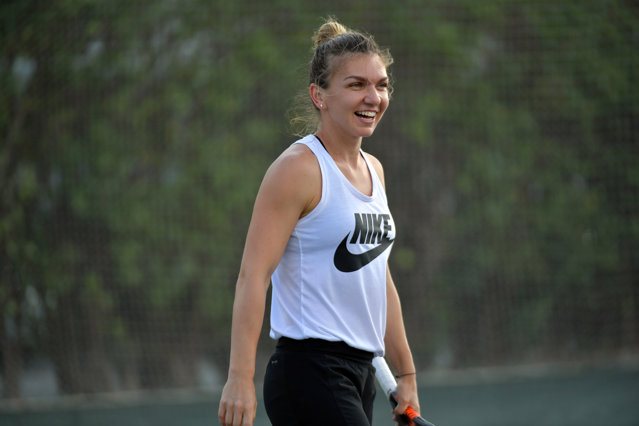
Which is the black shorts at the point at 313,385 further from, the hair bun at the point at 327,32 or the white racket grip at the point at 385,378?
the hair bun at the point at 327,32

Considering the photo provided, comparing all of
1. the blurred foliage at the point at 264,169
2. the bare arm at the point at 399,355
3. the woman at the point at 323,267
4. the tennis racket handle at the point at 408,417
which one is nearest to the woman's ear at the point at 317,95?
the woman at the point at 323,267

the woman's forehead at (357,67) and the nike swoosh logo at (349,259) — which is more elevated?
→ the woman's forehead at (357,67)

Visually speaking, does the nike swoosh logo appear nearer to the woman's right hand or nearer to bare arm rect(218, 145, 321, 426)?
bare arm rect(218, 145, 321, 426)

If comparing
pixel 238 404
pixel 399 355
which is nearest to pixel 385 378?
pixel 399 355

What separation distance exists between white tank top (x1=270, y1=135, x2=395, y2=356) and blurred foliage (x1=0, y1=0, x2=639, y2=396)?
346cm

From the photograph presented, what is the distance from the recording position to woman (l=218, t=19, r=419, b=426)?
1872 millimetres

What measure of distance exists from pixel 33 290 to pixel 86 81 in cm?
148

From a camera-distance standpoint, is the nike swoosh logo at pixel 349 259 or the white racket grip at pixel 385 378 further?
the white racket grip at pixel 385 378

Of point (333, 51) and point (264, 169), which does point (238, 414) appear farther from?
point (264, 169)

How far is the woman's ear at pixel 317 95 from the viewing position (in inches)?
83.2

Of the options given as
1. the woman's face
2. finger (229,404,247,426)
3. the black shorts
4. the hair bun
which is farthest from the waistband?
the hair bun

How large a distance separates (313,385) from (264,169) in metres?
3.84

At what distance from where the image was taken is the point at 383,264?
6.97ft

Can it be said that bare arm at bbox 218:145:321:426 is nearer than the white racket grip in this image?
Yes
